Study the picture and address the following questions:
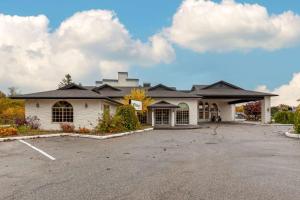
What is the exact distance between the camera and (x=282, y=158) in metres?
11.1

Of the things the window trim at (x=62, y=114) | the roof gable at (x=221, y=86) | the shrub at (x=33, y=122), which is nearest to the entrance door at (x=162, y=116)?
the roof gable at (x=221, y=86)

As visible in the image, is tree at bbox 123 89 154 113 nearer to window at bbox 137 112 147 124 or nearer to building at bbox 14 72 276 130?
building at bbox 14 72 276 130

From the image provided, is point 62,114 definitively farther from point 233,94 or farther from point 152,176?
point 233,94

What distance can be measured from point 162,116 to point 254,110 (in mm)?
20809

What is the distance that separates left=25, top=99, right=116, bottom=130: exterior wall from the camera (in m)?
26.2

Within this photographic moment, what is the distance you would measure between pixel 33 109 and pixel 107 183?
20938 mm

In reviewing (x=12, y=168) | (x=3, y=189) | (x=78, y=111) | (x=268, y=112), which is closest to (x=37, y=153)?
(x=12, y=168)

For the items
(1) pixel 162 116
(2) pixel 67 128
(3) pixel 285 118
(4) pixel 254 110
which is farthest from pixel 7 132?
(4) pixel 254 110

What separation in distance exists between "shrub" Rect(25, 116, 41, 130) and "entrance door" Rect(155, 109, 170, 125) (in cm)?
1545

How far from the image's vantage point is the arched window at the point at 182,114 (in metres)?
38.4

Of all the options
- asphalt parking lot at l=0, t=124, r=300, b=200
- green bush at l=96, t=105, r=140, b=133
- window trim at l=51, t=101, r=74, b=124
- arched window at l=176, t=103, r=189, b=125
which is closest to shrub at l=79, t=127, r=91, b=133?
green bush at l=96, t=105, r=140, b=133

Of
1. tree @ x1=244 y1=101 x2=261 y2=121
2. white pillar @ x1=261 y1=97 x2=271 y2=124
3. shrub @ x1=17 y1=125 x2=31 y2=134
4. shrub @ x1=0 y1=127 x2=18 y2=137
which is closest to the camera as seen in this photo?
shrub @ x1=0 y1=127 x2=18 y2=137

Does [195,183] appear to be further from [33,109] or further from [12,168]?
[33,109]

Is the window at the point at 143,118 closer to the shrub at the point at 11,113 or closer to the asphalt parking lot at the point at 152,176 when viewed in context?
the shrub at the point at 11,113
